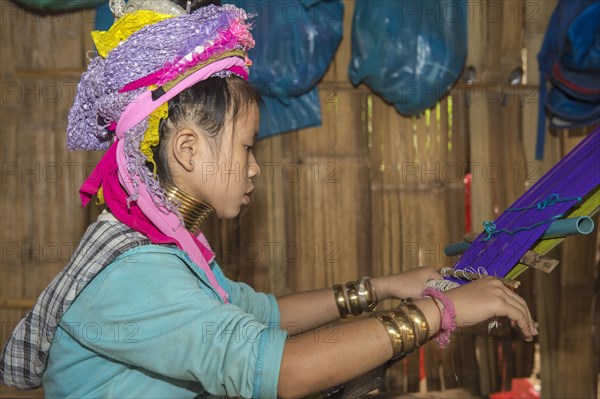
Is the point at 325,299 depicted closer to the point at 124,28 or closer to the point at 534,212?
the point at 534,212

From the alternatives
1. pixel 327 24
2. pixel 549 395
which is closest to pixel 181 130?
pixel 327 24

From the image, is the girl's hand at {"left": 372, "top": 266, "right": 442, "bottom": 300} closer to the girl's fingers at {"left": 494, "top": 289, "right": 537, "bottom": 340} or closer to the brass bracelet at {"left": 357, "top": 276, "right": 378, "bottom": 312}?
the brass bracelet at {"left": 357, "top": 276, "right": 378, "bottom": 312}

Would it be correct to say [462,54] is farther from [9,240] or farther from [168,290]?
[9,240]

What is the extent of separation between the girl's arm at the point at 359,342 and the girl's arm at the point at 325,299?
18.1 inches

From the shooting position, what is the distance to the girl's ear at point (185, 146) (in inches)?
63.7

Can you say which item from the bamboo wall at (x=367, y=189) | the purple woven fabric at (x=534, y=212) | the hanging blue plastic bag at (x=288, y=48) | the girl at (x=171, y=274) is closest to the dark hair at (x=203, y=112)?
the girl at (x=171, y=274)

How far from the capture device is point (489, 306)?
56.9 inches

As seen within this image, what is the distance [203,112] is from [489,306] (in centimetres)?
88

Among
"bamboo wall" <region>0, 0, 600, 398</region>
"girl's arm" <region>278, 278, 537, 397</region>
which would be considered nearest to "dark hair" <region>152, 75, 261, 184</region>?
"girl's arm" <region>278, 278, 537, 397</region>

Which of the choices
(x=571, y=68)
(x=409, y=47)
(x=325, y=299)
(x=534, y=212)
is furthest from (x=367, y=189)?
(x=534, y=212)

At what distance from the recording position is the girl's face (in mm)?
1655

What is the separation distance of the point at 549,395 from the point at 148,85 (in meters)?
2.88

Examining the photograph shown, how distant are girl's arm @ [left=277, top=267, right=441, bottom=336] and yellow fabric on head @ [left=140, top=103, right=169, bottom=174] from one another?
80 cm

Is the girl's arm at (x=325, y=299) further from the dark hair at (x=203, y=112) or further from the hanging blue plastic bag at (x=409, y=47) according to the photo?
the hanging blue plastic bag at (x=409, y=47)
